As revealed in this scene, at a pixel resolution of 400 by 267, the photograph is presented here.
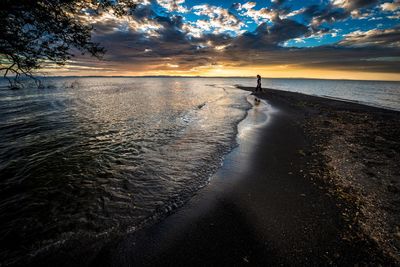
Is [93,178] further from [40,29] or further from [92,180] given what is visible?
[40,29]

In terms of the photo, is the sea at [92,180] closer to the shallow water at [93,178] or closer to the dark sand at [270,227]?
the shallow water at [93,178]

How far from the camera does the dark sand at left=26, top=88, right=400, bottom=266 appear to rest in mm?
4199

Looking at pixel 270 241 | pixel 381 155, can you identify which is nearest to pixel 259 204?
pixel 270 241

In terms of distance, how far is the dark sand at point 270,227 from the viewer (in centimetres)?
420

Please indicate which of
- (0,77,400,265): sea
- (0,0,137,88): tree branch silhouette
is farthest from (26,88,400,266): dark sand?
(0,0,137,88): tree branch silhouette

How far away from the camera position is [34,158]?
34.8ft

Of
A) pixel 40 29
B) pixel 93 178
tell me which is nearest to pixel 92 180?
pixel 93 178

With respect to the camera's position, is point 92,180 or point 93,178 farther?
point 93,178

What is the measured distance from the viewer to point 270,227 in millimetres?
5109

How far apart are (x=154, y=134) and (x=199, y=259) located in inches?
478

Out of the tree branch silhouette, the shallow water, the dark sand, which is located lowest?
the shallow water

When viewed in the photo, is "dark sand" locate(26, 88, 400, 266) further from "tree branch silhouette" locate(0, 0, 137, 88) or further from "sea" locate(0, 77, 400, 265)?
"tree branch silhouette" locate(0, 0, 137, 88)

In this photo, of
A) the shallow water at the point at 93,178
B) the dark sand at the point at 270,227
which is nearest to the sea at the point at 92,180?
the shallow water at the point at 93,178

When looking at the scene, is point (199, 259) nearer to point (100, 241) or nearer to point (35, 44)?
point (100, 241)
